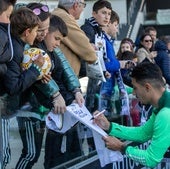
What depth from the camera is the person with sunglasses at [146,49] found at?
780 cm

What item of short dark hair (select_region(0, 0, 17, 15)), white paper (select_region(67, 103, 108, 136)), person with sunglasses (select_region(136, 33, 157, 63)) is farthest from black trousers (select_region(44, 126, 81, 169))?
person with sunglasses (select_region(136, 33, 157, 63))

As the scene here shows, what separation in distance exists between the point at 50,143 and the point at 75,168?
38cm

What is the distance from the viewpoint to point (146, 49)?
8.05 metres

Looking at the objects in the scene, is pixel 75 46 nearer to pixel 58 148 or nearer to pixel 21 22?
pixel 58 148

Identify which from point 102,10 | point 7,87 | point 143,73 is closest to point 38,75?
point 7,87

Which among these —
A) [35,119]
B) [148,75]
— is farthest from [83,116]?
[148,75]

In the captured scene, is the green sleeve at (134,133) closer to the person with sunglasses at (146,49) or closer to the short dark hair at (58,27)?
the short dark hair at (58,27)

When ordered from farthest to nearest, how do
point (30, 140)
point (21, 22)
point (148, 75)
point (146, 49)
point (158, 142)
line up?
point (146, 49)
point (30, 140)
point (21, 22)
point (148, 75)
point (158, 142)

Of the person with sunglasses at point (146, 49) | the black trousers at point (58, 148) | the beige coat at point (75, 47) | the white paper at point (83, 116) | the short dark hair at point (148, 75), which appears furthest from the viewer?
the person with sunglasses at point (146, 49)

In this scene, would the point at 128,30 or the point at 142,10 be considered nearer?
the point at 128,30

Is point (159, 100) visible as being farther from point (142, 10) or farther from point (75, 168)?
point (142, 10)

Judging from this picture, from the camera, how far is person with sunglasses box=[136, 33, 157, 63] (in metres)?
7.80

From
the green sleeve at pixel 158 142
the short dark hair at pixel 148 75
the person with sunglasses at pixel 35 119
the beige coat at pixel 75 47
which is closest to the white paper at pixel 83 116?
the person with sunglasses at pixel 35 119

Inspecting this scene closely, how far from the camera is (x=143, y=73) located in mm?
3629
